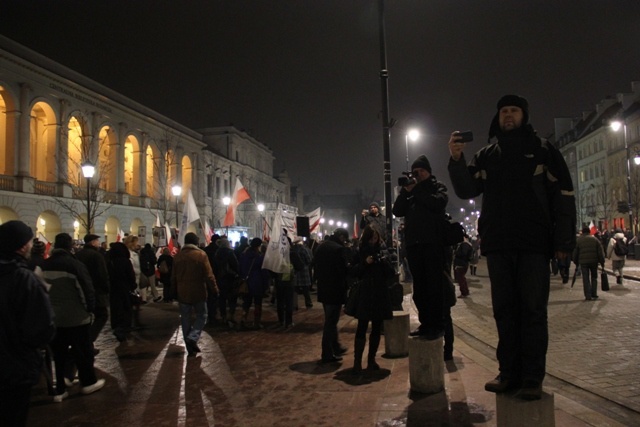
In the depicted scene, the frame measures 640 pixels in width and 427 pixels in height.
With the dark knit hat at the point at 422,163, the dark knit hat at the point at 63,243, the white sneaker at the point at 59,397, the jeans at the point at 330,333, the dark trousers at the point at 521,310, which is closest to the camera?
the dark trousers at the point at 521,310

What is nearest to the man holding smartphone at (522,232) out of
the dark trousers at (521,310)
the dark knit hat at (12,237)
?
the dark trousers at (521,310)

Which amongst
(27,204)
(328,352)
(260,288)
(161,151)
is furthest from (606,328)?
(161,151)

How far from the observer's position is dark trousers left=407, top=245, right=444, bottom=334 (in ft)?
18.6

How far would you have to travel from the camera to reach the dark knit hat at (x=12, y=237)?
3545 millimetres

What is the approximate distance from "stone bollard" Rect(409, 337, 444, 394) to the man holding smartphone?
1.91 m

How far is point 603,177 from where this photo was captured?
201 ft

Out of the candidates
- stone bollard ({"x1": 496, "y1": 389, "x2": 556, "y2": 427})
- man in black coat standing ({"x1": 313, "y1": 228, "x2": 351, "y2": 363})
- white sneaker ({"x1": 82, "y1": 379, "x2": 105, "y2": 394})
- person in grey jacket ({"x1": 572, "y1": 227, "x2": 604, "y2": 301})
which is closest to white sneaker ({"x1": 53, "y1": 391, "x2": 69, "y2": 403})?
white sneaker ({"x1": 82, "y1": 379, "x2": 105, "y2": 394})

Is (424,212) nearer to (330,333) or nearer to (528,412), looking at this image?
(528,412)

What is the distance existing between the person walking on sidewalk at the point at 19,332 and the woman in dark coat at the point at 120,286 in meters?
7.54

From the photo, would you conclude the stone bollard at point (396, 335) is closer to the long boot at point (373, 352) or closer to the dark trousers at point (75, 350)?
the long boot at point (373, 352)

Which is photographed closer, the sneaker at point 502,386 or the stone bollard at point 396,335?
the sneaker at point 502,386

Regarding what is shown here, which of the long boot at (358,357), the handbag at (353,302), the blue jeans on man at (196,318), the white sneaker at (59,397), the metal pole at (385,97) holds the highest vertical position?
the metal pole at (385,97)

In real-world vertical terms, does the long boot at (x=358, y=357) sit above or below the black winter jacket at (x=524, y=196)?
below

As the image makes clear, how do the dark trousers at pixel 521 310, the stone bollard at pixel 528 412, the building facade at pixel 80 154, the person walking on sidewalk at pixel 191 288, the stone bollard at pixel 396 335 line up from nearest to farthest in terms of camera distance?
the stone bollard at pixel 528 412 → the dark trousers at pixel 521 310 → the stone bollard at pixel 396 335 → the person walking on sidewalk at pixel 191 288 → the building facade at pixel 80 154
